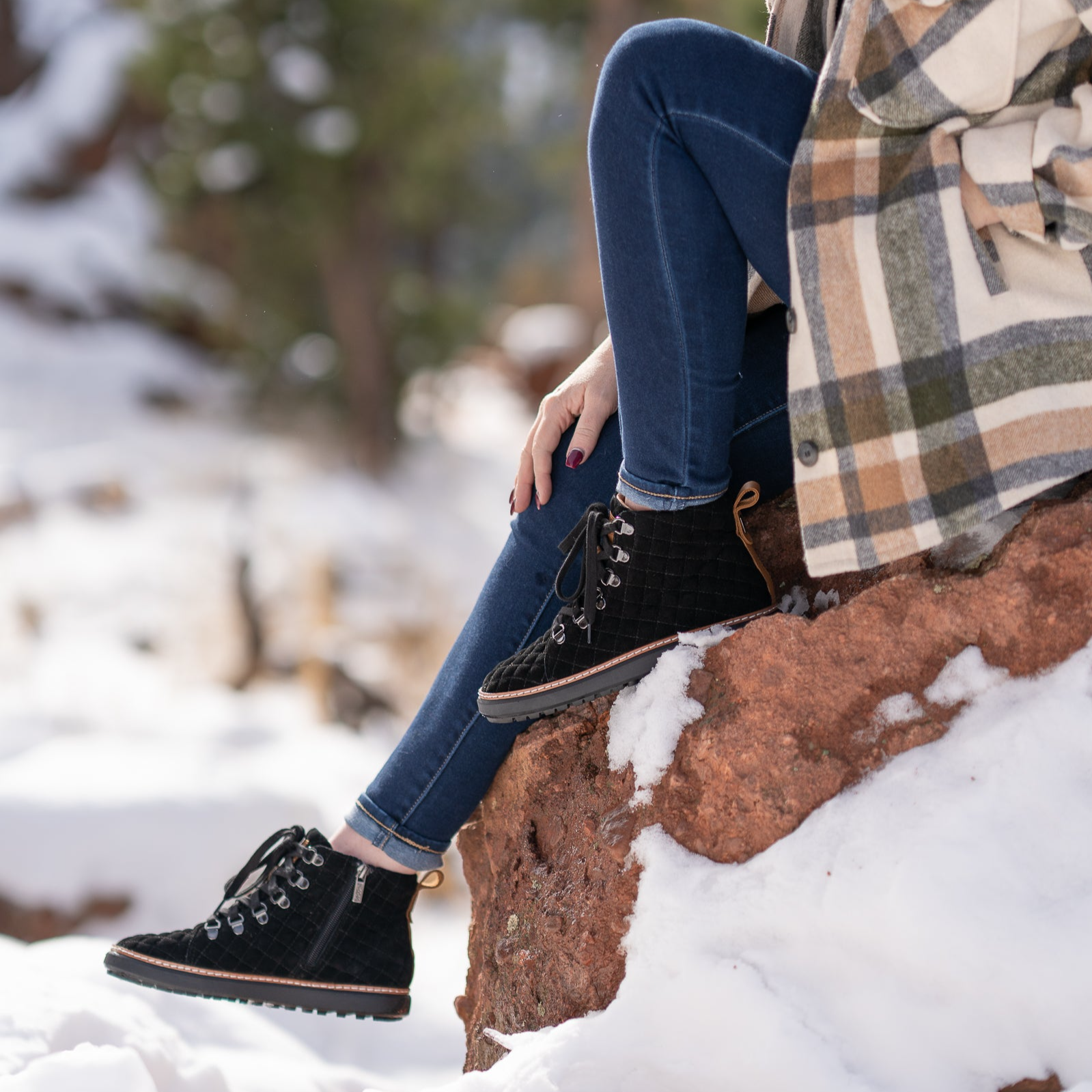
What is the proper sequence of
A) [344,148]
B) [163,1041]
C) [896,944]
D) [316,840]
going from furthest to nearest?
[344,148] < [163,1041] < [316,840] < [896,944]

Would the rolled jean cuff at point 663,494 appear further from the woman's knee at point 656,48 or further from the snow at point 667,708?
the woman's knee at point 656,48

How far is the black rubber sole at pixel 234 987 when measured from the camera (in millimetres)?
1405

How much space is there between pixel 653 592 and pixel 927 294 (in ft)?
1.53

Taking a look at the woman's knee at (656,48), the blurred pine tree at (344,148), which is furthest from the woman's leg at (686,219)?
the blurred pine tree at (344,148)

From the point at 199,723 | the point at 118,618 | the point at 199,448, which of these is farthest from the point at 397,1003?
the point at 199,448

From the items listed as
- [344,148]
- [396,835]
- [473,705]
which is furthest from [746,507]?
[344,148]

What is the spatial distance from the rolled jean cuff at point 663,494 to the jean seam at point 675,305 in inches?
1.0

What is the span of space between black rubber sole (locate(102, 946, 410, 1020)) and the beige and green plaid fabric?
2.99 ft

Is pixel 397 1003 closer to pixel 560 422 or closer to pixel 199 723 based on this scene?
pixel 560 422

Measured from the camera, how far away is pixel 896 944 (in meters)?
1.04

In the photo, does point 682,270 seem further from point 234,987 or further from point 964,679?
point 234,987

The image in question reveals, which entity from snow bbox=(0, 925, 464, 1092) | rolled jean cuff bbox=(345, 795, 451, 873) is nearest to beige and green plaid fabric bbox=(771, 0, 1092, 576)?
rolled jean cuff bbox=(345, 795, 451, 873)

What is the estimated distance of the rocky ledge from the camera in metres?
1.17

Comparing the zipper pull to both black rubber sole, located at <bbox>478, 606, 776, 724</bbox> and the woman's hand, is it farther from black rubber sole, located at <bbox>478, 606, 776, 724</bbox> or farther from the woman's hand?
the woman's hand
